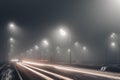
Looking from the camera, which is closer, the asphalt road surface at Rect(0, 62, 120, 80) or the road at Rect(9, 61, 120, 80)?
the road at Rect(9, 61, 120, 80)

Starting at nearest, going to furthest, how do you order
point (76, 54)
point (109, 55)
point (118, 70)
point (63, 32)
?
point (118, 70)
point (63, 32)
point (109, 55)
point (76, 54)

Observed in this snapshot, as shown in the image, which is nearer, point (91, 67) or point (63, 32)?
point (91, 67)

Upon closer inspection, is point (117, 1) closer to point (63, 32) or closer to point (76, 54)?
point (63, 32)

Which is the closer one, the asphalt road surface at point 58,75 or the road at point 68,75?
the road at point 68,75

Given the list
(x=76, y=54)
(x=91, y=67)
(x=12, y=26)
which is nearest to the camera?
(x=91, y=67)

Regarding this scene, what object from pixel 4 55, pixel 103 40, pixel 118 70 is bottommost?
pixel 118 70

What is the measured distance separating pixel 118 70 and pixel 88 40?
128m

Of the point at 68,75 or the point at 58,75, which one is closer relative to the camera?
the point at 68,75

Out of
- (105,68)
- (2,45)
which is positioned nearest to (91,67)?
(105,68)

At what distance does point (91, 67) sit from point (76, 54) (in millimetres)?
123540

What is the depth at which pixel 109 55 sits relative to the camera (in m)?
133

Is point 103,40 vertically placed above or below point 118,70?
above

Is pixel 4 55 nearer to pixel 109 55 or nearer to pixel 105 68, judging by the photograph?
pixel 109 55

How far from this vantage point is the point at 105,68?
32.8m
